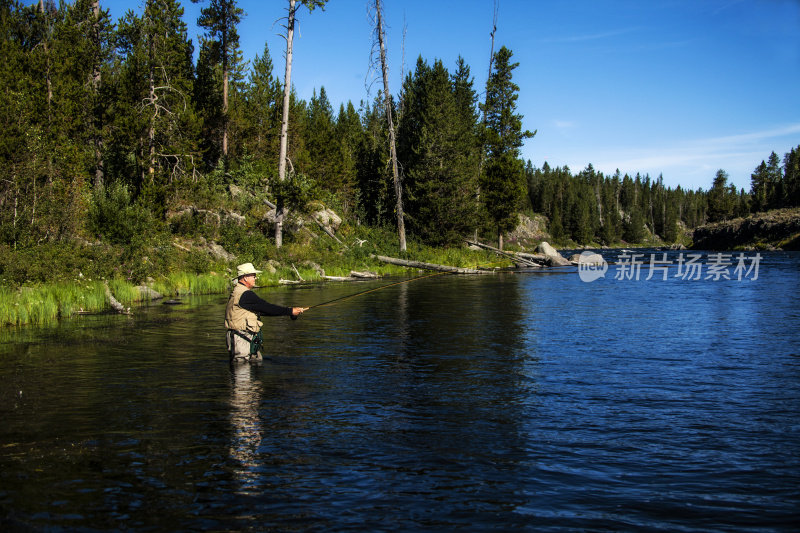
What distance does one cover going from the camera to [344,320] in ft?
57.1

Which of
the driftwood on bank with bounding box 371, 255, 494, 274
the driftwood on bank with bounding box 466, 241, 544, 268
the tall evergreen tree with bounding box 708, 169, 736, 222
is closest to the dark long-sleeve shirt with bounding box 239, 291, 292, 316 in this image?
the driftwood on bank with bounding box 371, 255, 494, 274

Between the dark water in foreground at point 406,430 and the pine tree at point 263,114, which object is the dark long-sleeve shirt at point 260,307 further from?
the pine tree at point 263,114

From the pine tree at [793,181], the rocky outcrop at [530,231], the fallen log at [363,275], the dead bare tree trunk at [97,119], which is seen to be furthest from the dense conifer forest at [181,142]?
the pine tree at [793,181]

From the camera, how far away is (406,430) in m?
7.42

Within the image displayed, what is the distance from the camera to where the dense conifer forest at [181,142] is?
22.2 m

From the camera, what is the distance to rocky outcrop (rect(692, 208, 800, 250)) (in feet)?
252

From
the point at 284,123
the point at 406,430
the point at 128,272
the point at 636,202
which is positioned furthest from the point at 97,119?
the point at 636,202

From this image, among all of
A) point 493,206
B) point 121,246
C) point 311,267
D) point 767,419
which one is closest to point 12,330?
point 121,246

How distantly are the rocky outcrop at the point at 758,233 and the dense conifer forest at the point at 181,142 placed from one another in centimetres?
4317

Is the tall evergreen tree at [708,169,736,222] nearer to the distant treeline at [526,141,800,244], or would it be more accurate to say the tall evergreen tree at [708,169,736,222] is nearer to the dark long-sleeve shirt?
the distant treeline at [526,141,800,244]

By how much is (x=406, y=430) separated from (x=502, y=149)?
5010 cm

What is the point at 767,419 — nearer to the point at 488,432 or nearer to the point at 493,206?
the point at 488,432

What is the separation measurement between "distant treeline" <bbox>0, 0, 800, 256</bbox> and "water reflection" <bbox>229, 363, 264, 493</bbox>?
12421 millimetres

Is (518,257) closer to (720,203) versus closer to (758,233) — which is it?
(758,233)
